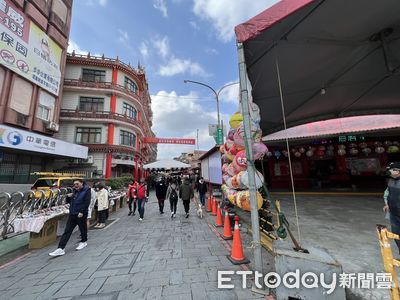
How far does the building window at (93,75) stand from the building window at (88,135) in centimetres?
601

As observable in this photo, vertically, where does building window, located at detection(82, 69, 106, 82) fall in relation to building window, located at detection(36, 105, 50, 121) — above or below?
above

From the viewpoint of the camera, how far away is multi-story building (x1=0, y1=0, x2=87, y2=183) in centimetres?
1278

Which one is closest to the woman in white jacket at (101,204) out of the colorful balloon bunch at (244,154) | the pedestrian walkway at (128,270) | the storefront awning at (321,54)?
the pedestrian walkway at (128,270)

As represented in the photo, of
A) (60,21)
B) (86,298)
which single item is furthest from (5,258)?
(60,21)

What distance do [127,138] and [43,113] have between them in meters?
8.35

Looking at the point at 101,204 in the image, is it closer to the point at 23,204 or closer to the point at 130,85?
the point at 23,204

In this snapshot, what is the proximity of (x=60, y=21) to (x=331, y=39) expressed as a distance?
23873 mm

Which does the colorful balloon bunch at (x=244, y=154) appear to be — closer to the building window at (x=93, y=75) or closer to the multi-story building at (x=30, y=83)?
the multi-story building at (x=30, y=83)

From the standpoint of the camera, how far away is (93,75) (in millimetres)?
21797

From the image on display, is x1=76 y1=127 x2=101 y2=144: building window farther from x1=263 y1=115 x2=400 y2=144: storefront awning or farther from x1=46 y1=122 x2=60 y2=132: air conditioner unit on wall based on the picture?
x1=263 y1=115 x2=400 y2=144: storefront awning

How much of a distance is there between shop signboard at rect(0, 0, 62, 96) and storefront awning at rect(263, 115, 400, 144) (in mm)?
18466

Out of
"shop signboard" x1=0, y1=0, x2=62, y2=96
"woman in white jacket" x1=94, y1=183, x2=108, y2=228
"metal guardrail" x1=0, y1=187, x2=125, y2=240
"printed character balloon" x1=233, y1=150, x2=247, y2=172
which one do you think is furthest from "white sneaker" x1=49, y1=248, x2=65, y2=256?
"shop signboard" x1=0, y1=0, x2=62, y2=96

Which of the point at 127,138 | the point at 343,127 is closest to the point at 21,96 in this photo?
the point at 127,138

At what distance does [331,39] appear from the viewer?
4.42m
